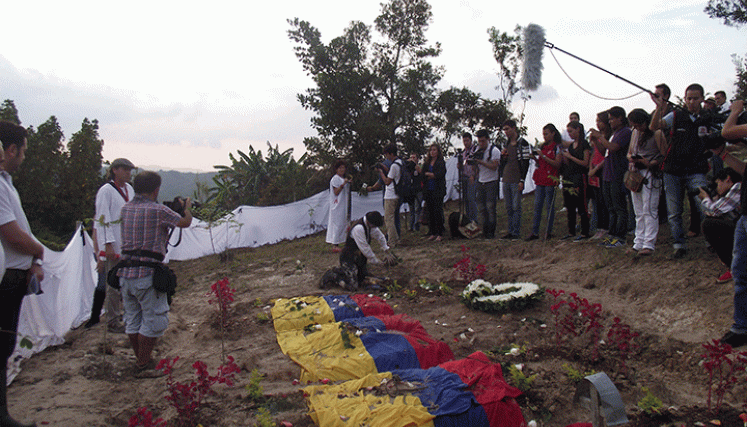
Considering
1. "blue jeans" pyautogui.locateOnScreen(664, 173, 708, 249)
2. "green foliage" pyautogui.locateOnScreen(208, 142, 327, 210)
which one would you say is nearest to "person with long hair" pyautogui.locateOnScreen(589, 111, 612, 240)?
"blue jeans" pyautogui.locateOnScreen(664, 173, 708, 249)

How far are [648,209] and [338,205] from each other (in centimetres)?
558

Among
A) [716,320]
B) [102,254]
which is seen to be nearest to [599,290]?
[716,320]

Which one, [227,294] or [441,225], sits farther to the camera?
[441,225]

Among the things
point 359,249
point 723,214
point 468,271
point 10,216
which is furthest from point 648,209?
point 10,216

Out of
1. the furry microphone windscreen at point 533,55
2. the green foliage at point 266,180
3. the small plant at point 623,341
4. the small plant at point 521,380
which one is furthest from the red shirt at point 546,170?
the green foliage at point 266,180

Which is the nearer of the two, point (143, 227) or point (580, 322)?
point (143, 227)

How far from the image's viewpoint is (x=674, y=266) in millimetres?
5328

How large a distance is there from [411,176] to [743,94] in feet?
52.5

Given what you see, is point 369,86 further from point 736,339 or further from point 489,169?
point 736,339

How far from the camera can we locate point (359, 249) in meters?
7.06

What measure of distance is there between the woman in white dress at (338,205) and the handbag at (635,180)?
16.7 ft

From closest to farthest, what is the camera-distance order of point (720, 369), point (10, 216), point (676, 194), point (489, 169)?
point (10, 216)
point (720, 369)
point (676, 194)
point (489, 169)

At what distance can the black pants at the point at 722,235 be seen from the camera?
451cm

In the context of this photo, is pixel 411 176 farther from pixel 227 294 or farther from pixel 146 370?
pixel 146 370
